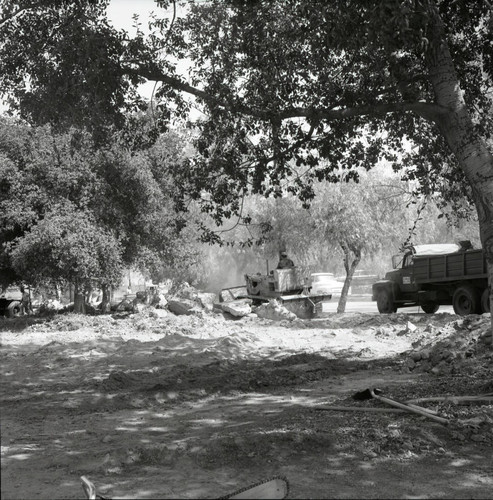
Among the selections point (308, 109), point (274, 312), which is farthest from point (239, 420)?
point (274, 312)

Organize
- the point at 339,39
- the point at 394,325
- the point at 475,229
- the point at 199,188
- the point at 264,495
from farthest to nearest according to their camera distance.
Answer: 1. the point at 475,229
2. the point at 394,325
3. the point at 199,188
4. the point at 339,39
5. the point at 264,495

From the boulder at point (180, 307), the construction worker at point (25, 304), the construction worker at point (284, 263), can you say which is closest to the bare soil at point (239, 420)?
the construction worker at point (284, 263)

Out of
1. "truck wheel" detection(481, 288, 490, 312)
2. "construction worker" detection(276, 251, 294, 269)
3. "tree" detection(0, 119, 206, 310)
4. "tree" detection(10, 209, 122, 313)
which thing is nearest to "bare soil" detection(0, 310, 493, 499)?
"truck wheel" detection(481, 288, 490, 312)

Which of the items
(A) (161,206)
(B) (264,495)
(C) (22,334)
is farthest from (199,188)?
(A) (161,206)

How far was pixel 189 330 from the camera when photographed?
61.9 feet

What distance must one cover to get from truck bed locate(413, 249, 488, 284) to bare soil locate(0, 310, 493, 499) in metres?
4.70

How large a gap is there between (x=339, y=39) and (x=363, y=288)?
48.1 m

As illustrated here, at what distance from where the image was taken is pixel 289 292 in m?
25.2

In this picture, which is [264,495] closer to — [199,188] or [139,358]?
[199,188]

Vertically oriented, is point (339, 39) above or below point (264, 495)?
above

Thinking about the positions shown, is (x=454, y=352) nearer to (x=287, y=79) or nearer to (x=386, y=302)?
(x=287, y=79)

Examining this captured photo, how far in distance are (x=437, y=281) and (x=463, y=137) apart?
518 inches

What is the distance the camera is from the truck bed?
20.0 metres

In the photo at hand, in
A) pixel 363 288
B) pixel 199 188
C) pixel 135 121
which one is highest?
pixel 135 121
